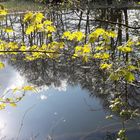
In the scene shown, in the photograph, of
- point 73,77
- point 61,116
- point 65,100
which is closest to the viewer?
point 61,116

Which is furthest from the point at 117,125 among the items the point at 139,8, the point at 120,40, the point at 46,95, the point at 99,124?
the point at 139,8

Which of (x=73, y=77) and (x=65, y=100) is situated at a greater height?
(x=73, y=77)

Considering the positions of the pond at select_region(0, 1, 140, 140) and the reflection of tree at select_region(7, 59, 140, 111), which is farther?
the reflection of tree at select_region(7, 59, 140, 111)

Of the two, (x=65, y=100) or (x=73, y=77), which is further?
(x=73, y=77)

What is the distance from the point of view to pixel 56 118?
392 inches

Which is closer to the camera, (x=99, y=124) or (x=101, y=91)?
(x=99, y=124)

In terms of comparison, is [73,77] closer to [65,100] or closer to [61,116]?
[65,100]

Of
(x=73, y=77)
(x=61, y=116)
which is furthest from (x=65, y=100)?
(x=73, y=77)

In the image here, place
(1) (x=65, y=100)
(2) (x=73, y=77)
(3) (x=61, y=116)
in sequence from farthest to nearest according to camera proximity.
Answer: (2) (x=73, y=77) < (1) (x=65, y=100) < (3) (x=61, y=116)

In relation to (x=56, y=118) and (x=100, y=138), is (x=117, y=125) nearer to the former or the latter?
(x=100, y=138)

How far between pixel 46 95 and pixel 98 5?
21806mm

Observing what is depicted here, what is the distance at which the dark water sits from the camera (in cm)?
895

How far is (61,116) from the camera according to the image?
10.1 metres

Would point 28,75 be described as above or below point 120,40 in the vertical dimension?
below
